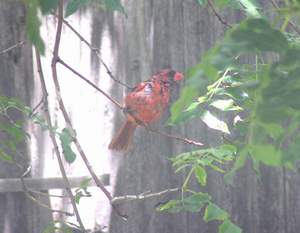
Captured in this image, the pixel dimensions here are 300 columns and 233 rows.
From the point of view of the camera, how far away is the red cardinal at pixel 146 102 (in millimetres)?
2676

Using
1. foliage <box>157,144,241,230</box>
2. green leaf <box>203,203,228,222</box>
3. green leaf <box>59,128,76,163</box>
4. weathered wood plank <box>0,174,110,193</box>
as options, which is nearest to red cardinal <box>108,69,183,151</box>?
weathered wood plank <box>0,174,110,193</box>

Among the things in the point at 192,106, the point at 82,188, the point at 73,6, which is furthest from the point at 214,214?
the point at 73,6

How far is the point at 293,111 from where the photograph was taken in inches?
24.4

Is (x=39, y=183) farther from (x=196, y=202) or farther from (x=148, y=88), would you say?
(x=196, y=202)

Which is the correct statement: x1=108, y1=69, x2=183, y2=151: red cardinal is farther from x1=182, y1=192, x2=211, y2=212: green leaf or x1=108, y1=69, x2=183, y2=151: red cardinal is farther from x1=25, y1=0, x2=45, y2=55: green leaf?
x1=25, y1=0, x2=45, y2=55: green leaf

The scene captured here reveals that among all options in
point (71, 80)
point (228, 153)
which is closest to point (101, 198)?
point (71, 80)

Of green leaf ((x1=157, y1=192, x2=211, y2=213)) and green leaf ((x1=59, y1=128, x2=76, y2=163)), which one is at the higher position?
green leaf ((x1=59, y1=128, x2=76, y2=163))

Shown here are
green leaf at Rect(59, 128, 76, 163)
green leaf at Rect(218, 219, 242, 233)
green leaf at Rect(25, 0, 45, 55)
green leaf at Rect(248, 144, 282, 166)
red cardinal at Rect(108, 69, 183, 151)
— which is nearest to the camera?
green leaf at Rect(248, 144, 282, 166)

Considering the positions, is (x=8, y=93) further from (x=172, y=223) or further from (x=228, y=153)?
(x=228, y=153)

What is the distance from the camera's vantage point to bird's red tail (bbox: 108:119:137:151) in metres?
2.73

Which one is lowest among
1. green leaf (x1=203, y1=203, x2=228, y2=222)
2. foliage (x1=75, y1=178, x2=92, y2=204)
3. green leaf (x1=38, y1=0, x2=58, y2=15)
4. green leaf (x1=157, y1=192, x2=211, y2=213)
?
green leaf (x1=203, y1=203, x2=228, y2=222)

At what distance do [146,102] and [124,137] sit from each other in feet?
0.55

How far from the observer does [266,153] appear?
60 cm

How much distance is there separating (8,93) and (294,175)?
4.32 ft
